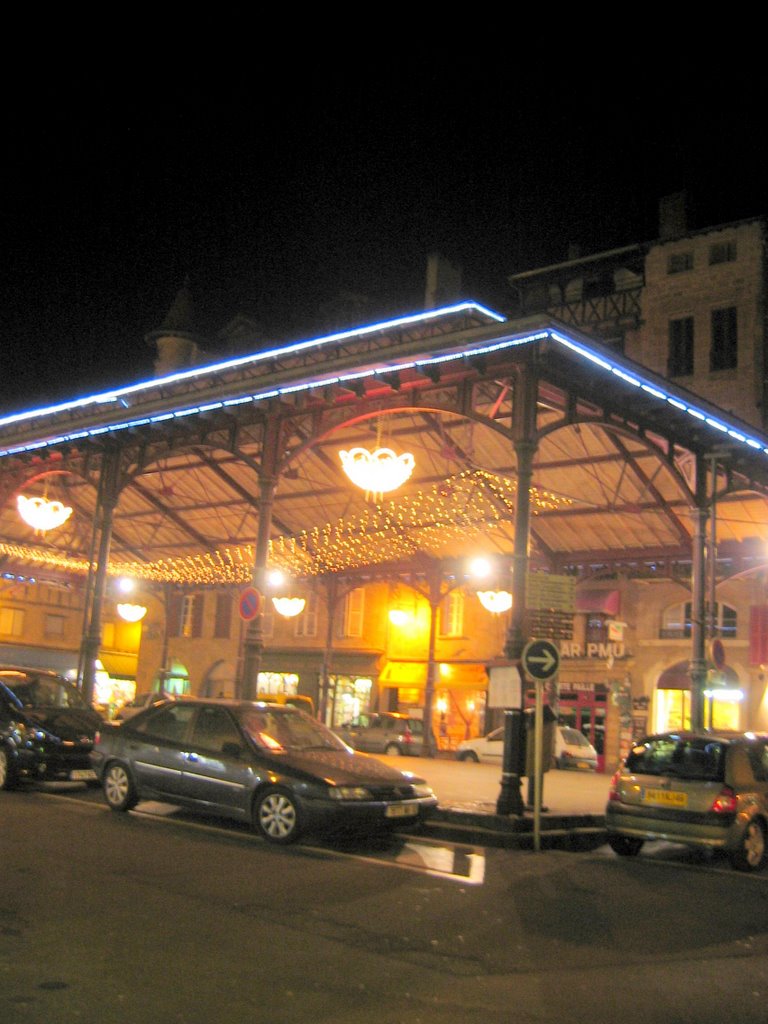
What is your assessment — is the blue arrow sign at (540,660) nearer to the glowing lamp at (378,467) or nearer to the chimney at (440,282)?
the glowing lamp at (378,467)

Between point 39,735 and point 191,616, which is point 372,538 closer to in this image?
point 39,735

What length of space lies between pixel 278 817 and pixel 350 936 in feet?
12.0

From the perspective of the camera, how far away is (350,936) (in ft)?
21.7

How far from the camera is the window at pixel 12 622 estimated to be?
48.8 meters

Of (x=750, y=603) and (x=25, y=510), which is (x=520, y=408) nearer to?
(x=25, y=510)

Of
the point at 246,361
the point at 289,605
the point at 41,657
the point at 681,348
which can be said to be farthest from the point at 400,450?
the point at 41,657

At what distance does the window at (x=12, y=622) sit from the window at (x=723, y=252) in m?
35.3

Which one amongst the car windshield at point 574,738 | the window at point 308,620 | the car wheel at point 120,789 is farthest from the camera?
the window at point 308,620

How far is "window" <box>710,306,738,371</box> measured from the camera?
105ft

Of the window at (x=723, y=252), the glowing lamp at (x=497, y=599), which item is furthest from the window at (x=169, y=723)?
the window at (x=723, y=252)

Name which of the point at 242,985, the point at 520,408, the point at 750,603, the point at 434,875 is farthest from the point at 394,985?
the point at 750,603

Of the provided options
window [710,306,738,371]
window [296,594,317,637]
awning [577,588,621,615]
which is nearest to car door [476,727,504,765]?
awning [577,588,621,615]

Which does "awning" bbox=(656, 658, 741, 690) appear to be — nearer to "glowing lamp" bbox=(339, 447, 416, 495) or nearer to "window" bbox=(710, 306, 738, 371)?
"window" bbox=(710, 306, 738, 371)

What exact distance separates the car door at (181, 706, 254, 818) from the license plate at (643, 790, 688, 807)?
4.22 meters
